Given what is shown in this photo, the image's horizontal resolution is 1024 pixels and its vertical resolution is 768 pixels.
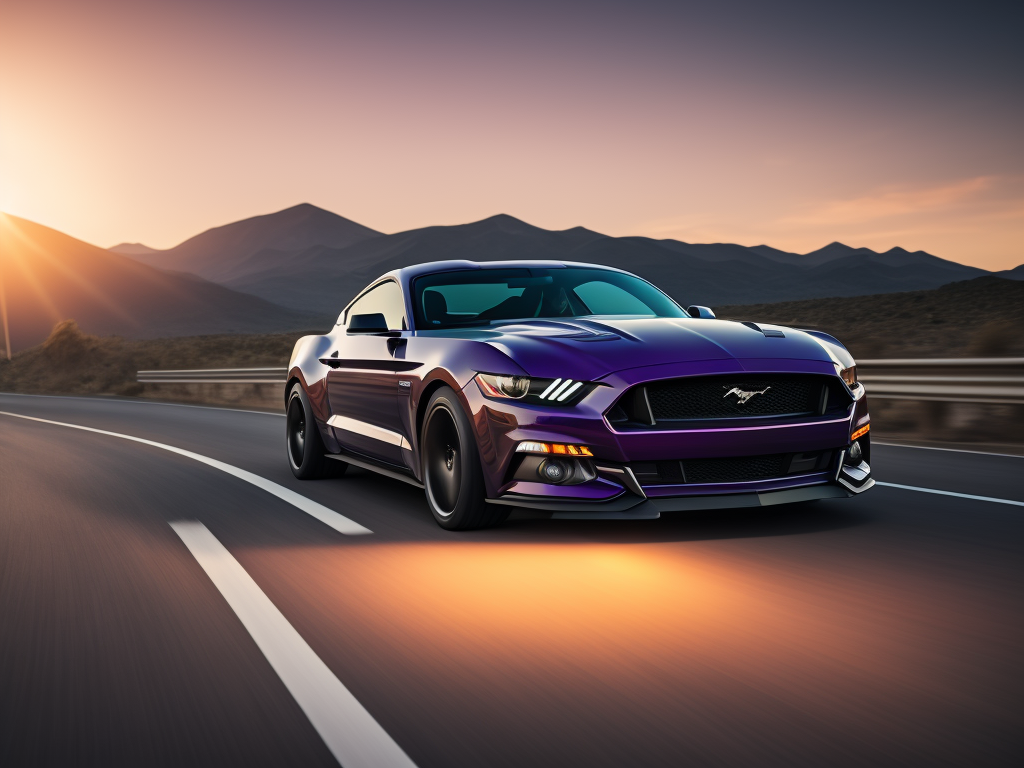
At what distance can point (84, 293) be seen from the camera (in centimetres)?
18050

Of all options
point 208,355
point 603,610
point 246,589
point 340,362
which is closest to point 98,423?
point 340,362

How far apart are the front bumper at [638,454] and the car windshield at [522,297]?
1.51m

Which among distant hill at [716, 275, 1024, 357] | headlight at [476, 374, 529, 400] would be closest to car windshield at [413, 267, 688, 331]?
headlight at [476, 374, 529, 400]

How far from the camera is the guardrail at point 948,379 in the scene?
34.1 ft

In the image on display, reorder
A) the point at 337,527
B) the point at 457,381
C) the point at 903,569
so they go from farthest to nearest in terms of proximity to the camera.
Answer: the point at 337,527 < the point at 457,381 < the point at 903,569

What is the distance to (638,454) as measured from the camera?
17.1 ft

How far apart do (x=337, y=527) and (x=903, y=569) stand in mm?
3075

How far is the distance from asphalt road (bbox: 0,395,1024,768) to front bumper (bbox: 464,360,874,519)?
24 cm

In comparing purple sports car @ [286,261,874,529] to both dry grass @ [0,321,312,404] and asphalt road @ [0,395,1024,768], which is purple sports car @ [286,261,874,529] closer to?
asphalt road @ [0,395,1024,768]

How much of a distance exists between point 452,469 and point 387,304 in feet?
6.11

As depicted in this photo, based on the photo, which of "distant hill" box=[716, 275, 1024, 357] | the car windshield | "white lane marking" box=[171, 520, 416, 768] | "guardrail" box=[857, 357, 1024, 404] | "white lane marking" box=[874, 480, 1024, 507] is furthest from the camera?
"distant hill" box=[716, 275, 1024, 357]

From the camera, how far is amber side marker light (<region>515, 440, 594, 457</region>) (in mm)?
5288

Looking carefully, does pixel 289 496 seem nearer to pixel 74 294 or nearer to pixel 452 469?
pixel 452 469

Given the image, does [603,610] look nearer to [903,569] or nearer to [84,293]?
[903,569]
